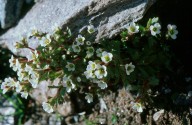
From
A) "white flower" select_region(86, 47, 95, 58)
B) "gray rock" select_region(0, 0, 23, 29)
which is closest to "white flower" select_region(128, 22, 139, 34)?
"white flower" select_region(86, 47, 95, 58)

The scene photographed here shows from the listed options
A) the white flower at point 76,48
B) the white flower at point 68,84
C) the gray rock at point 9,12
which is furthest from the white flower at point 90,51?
the gray rock at point 9,12

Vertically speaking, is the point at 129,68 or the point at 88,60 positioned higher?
the point at 88,60

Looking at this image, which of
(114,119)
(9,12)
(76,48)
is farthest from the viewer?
(9,12)

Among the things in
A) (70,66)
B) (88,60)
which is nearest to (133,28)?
(88,60)

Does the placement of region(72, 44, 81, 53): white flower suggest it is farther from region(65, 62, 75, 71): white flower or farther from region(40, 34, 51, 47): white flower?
region(40, 34, 51, 47): white flower

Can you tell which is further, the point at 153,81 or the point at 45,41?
the point at 153,81

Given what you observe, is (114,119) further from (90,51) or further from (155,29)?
(155,29)
